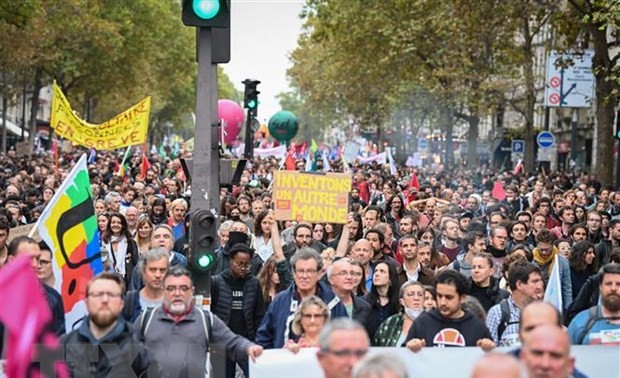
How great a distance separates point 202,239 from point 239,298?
0.58 metres

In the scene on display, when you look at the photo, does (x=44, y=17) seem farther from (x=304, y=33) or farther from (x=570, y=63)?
(x=304, y=33)

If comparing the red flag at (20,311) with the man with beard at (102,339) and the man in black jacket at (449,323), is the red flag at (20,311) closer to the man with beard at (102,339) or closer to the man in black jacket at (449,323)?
the man with beard at (102,339)

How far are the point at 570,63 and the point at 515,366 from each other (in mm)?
23633

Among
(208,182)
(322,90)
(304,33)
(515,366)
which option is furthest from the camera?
(304,33)

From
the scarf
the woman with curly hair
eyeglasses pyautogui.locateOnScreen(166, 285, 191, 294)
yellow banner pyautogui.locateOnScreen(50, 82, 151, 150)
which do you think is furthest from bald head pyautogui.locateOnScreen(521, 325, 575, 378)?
yellow banner pyautogui.locateOnScreen(50, 82, 151, 150)

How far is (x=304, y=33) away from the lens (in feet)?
249

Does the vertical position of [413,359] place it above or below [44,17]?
below

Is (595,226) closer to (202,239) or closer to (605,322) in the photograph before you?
(202,239)

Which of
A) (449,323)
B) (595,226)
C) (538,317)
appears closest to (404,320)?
(449,323)

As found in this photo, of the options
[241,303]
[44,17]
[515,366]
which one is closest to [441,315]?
[241,303]

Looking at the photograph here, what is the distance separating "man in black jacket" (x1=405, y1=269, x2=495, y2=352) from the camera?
827cm

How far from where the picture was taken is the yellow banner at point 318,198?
40.6ft

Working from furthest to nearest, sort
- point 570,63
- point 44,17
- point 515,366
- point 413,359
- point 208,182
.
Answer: point 44,17, point 570,63, point 208,182, point 413,359, point 515,366

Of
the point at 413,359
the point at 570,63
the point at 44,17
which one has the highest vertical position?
the point at 44,17
